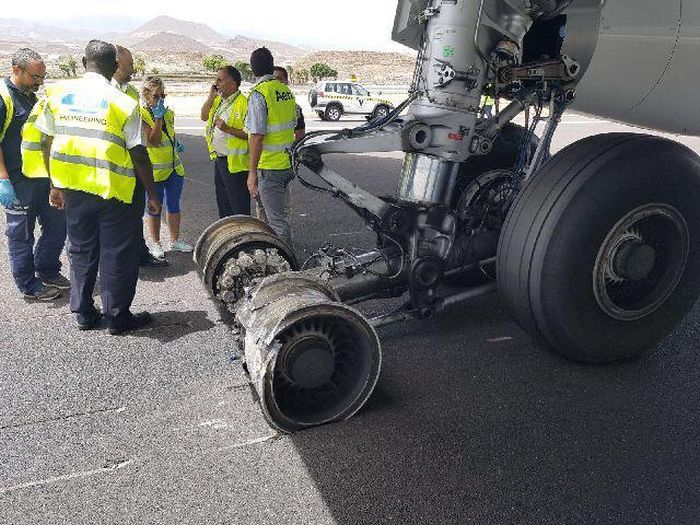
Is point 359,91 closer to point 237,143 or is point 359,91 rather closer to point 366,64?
point 237,143

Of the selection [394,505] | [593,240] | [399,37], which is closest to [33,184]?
[399,37]

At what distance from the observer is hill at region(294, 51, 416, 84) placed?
70188 mm

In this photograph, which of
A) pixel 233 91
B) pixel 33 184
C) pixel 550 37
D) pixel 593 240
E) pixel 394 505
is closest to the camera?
pixel 394 505

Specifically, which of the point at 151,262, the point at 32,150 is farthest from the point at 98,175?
the point at 151,262

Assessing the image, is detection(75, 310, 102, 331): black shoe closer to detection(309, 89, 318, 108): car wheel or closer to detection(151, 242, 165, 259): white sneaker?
detection(151, 242, 165, 259): white sneaker

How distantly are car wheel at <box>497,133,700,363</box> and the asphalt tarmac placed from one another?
28cm

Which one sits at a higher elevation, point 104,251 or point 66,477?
point 104,251

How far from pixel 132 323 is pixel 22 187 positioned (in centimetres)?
138

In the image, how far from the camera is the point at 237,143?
5.22 m

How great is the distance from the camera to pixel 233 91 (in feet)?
17.6

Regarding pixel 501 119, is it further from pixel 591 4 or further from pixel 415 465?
pixel 415 465

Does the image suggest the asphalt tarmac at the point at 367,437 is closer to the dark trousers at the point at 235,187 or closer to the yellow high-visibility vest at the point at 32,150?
the yellow high-visibility vest at the point at 32,150

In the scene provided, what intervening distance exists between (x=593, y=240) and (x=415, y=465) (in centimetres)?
154

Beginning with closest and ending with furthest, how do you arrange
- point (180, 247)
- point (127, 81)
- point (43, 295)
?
point (43, 295)
point (127, 81)
point (180, 247)
